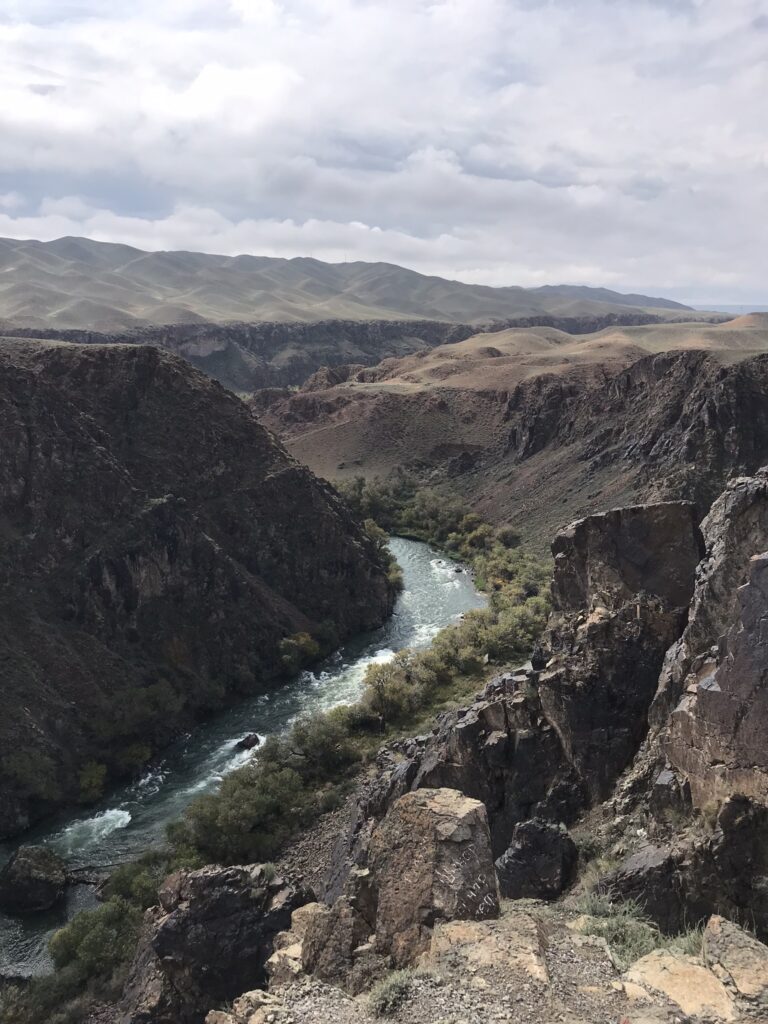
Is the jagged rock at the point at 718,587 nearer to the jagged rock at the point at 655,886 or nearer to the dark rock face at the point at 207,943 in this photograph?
the jagged rock at the point at 655,886

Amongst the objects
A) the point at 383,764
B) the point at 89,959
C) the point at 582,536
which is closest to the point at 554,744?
the point at 582,536

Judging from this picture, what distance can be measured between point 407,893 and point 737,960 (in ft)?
20.5

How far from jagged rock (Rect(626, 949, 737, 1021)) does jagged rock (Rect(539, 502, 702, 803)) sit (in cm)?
1047

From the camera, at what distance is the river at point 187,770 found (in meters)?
33.7

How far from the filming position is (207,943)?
2439cm

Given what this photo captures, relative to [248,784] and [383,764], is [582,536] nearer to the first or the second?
[383,764]

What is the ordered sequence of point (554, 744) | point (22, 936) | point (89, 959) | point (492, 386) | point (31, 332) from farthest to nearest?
point (31, 332) → point (492, 386) → point (22, 936) → point (89, 959) → point (554, 744)

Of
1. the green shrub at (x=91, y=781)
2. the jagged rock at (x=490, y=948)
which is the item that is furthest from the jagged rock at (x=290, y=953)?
the green shrub at (x=91, y=781)

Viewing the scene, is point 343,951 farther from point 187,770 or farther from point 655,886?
point 187,770

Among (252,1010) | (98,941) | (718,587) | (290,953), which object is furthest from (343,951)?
(98,941)

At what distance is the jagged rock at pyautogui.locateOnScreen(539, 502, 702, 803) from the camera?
23703mm

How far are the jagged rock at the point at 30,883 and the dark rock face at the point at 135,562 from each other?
5937mm

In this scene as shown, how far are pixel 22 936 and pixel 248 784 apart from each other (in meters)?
12.3

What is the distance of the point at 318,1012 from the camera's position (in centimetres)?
1327
